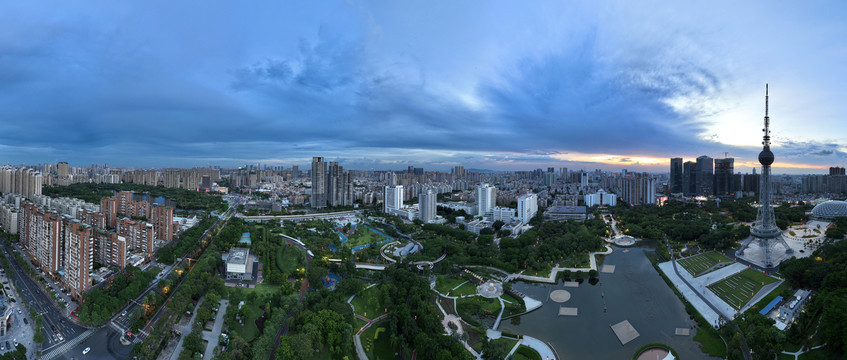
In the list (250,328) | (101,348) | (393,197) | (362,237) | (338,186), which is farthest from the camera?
(338,186)

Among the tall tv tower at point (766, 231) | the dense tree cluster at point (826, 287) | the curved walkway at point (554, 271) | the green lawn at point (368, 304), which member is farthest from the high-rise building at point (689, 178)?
the green lawn at point (368, 304)

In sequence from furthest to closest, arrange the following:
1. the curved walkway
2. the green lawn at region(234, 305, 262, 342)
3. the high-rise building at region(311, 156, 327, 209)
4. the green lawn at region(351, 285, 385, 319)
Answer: the high-rise building at region(311, 156, 327, 209), the curved walkway, the green lawn at region(351, 285, 385, 319), the green lawn at region(234, 305, 262, 342)

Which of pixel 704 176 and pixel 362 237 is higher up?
pixel 704 176

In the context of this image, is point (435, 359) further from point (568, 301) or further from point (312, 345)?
point (568, 301)

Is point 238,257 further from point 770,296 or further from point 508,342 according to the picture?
point 770,296

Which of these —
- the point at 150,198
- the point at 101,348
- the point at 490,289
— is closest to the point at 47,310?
the point at 101,348

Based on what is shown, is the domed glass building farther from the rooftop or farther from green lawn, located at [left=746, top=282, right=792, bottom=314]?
the rooftop

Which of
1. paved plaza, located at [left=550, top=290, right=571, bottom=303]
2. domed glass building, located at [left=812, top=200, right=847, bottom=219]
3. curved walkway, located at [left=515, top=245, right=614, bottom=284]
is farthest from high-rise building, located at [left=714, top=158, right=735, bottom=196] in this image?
paved plaza, located at [left=550, top=290, right=571, bottom=303]
